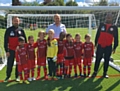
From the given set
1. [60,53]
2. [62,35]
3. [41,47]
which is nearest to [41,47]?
[41,47]

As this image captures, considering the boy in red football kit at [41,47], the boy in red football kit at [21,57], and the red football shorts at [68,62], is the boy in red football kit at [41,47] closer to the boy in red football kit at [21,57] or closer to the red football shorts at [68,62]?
the boy in red football kit at [21,57]

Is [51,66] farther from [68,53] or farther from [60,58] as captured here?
[68,53]

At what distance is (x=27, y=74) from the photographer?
21.1 feet

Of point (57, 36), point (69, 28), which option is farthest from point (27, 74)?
point (69, 28)

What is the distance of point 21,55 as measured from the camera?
6.15 m

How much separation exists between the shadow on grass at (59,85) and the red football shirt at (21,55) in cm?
63

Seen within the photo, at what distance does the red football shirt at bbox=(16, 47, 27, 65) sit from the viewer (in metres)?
6.12

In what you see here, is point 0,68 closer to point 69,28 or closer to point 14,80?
point 14,80

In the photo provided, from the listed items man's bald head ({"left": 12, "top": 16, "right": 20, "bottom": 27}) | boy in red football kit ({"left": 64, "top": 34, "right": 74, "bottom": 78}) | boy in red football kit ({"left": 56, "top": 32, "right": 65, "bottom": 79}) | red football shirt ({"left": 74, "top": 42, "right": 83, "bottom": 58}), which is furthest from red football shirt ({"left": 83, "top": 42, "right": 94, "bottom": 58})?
man's bald head ({"left": 12, "top": 16, "right": 20, "bottom": 27})

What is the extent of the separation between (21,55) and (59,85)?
1276 millimetres

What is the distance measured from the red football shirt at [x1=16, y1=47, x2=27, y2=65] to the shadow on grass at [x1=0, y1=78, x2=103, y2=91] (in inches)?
24.7

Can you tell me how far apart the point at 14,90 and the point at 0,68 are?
7.78 ft

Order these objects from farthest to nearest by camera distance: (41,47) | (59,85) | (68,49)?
(68,49)
(41,47)
(59,85)

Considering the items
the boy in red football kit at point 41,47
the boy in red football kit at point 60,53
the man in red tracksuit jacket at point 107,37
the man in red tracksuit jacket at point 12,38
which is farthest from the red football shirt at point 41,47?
the man in red tracksuit jacket at point 107,37
